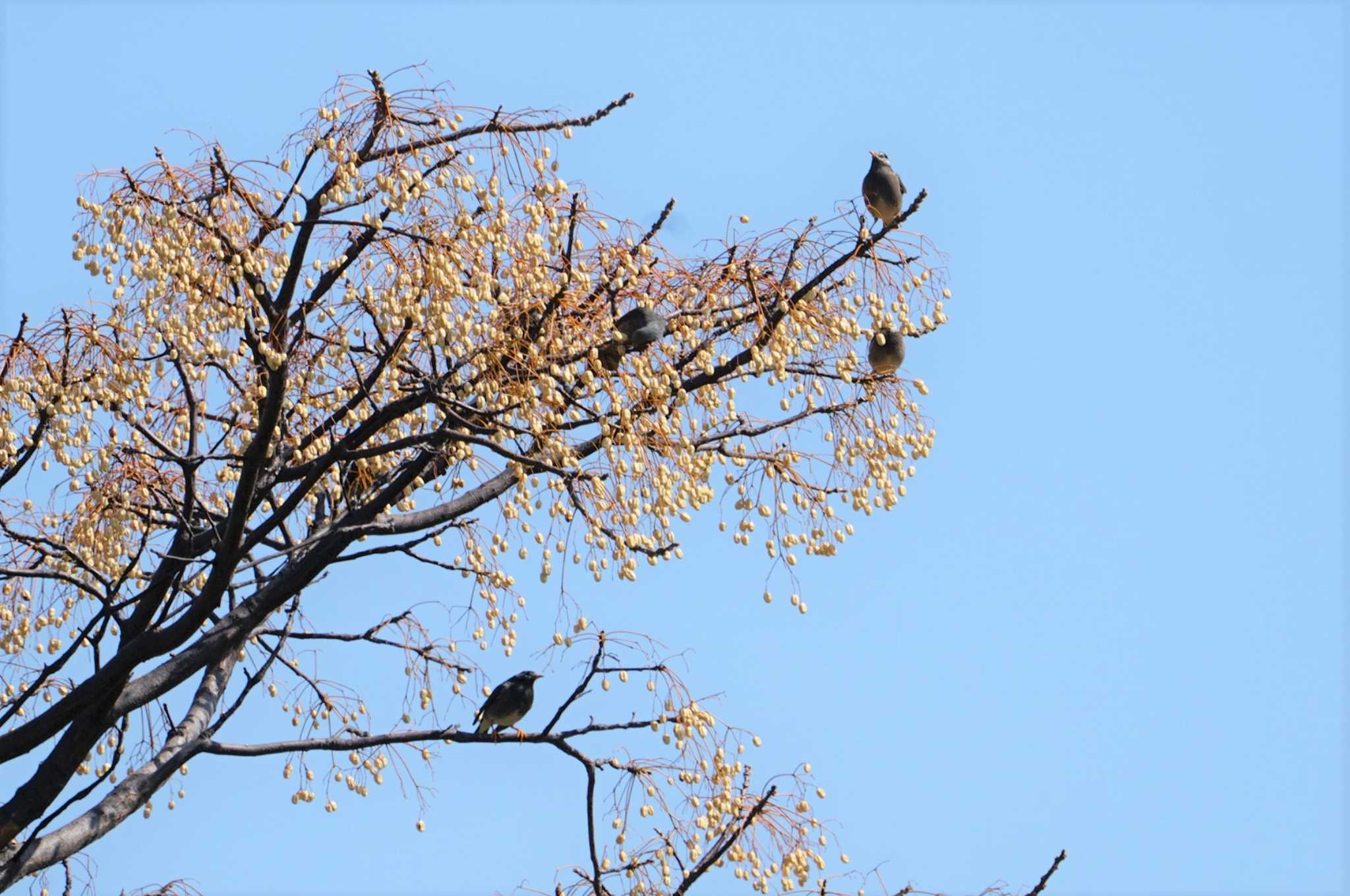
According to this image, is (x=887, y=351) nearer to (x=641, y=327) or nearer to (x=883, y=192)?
(x=883, y=192)

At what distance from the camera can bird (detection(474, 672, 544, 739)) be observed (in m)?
8.60

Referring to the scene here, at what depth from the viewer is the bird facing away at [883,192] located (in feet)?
27.8

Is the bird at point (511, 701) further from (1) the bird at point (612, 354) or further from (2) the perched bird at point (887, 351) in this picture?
(2) the perched bird at point (887, 351)

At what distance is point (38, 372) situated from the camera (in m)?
8.63

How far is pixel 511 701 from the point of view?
860 centimetres

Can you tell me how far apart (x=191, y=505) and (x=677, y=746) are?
275 centimetres

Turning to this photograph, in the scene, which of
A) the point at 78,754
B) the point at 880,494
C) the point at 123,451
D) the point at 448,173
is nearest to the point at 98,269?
the point at 123,451

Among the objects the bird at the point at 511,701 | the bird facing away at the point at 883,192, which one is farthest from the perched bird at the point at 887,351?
the bird at the point at 511,701

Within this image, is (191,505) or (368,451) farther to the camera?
(191,505)

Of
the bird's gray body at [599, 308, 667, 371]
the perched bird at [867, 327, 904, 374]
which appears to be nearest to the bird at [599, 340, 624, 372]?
the bird's gray body at [599, 308, 667, 371]

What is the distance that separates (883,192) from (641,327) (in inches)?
62.1

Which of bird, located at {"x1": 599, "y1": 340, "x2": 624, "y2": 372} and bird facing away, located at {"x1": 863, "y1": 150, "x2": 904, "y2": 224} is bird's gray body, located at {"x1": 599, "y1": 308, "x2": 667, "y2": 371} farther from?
bird facing away, located at {"x1": 863, "y1": 150, "x2": 904, "y2": 224}

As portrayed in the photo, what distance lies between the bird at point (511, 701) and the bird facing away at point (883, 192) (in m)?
3.08

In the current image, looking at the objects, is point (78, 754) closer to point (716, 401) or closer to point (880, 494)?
point (716, 401)
